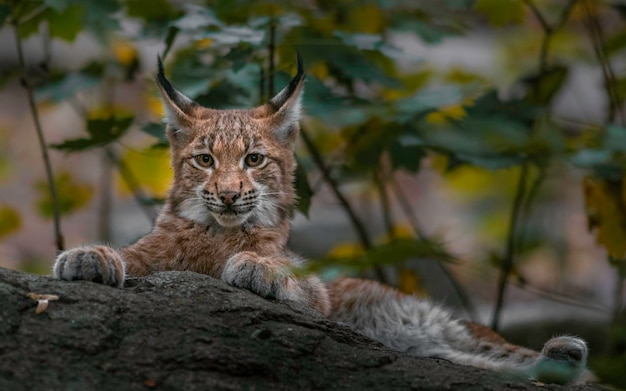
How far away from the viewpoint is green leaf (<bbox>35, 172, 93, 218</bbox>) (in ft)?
25.8

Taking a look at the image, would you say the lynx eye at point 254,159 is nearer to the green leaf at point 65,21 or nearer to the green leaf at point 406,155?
the green leaf at point 406,155

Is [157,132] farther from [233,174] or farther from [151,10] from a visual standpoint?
[151,10]

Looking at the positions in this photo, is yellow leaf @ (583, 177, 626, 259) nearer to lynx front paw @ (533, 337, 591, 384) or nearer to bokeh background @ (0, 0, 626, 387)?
bokeh background @ (0, 0, 626, 387)

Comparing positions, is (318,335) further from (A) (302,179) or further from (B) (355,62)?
(B) (355,62)

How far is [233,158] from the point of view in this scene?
5.46 m

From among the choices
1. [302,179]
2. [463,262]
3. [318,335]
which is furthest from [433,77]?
[463,262]

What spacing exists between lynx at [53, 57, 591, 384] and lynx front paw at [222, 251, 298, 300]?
2 cm

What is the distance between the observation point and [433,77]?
8797 millimetres

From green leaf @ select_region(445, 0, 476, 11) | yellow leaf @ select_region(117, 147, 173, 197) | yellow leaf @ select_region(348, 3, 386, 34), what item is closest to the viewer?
green leaf @ select_region(445, 0, 476, 11)

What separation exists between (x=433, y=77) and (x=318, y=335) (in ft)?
16.2

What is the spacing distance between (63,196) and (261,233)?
3108 millimetres

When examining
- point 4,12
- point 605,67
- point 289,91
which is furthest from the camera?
point 605,67

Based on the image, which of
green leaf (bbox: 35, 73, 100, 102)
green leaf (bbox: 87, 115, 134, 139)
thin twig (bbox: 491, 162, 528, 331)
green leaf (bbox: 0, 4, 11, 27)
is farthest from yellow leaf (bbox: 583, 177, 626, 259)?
green leaf (bbox: 0, 4, 11, 27)

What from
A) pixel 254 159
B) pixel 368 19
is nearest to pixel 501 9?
pixel 368 19
